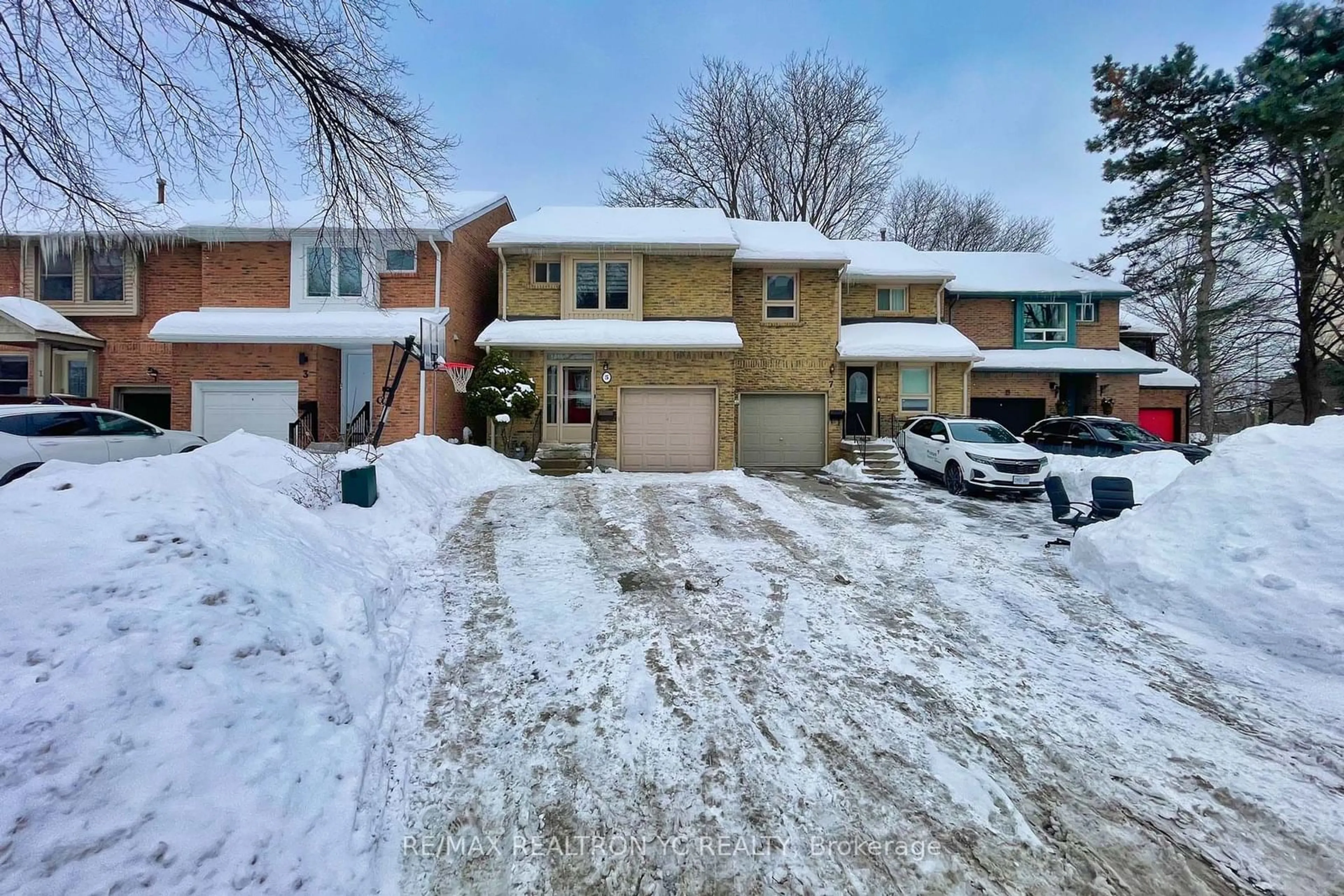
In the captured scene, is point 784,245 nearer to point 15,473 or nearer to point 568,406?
point 568,406

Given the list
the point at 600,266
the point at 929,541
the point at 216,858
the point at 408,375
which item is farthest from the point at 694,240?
the point at 216,858

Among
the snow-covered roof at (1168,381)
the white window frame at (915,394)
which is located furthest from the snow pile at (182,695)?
the snow-covered roof at (1168,381)

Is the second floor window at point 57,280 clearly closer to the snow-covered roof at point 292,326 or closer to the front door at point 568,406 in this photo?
the snow-covered roof at point 292,326

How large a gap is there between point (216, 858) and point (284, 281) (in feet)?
51.4

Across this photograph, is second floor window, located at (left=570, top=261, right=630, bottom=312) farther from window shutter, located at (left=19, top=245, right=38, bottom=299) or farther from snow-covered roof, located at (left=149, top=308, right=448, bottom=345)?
window shutter, located at (left=19, top=245, right=38, bottom=299)

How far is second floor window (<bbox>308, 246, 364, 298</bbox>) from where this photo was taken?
13.9 m

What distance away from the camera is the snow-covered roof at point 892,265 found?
57.1 feet

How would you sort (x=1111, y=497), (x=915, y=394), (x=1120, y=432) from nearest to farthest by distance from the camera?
1. (x=1111, y=497)
2. (x=1120, y=432)
3. (x=915, y=394)

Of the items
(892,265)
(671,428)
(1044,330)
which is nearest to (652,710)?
(671,428)

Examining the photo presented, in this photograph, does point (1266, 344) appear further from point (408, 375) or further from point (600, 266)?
point (408, 375)

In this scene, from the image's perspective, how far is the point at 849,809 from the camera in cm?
273

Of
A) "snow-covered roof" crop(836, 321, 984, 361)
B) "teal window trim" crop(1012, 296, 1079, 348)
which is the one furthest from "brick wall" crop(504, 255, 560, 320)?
"teal window trim" crop(1012, 296, 1079, 348)

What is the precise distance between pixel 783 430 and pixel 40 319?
19444 mm

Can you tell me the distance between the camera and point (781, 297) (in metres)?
16.2
